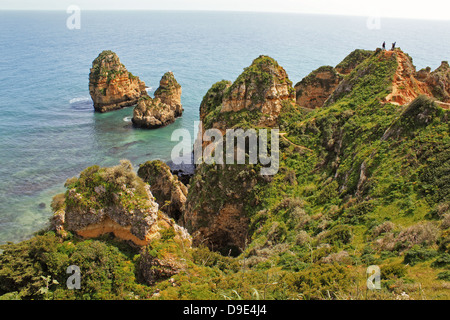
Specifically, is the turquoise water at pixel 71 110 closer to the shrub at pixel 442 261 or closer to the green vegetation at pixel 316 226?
the green vegetation at pixel 316 226

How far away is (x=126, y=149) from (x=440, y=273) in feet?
202

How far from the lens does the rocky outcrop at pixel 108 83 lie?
8788cm

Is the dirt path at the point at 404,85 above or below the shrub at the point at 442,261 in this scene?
above

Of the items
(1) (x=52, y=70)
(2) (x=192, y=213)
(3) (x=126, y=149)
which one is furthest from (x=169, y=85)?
(1) (x=52, y=70)

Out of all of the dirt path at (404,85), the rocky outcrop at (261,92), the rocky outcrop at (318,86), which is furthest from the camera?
the rocky outcrop at (318,86)

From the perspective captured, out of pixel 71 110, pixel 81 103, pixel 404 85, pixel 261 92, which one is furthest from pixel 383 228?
pixel 81 103

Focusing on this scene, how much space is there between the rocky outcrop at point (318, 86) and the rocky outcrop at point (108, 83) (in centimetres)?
4652

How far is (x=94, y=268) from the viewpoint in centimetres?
2034

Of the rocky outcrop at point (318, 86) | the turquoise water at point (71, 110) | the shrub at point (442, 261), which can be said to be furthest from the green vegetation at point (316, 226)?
the turquoise water at point (71, 110)

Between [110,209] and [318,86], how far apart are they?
49.2 m

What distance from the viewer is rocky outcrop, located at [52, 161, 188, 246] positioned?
23344mm

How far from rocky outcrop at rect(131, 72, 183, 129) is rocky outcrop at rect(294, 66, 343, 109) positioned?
36946mm

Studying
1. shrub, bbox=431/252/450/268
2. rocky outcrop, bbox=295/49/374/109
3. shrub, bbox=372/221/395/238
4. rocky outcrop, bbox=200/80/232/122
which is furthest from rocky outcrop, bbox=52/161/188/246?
rocky outcrop, bbox=295/49/374/109

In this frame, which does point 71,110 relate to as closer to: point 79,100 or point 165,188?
point 79,100
